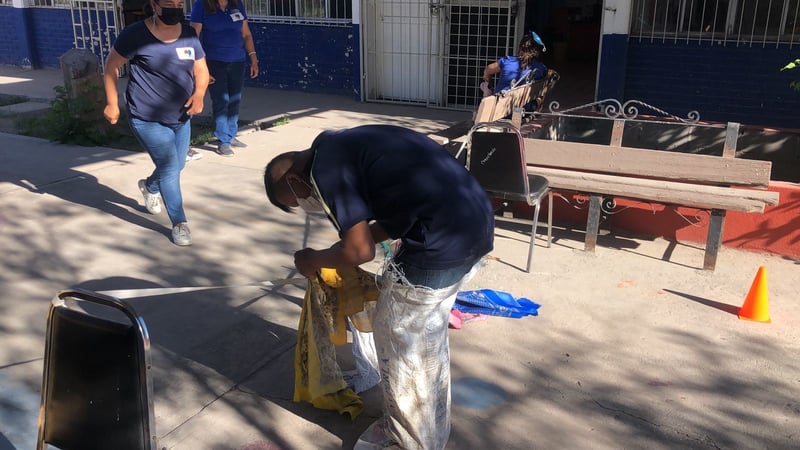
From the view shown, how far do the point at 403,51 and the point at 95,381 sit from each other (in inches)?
355

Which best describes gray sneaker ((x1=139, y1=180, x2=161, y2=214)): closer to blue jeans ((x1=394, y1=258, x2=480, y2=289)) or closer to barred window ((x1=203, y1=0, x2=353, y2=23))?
blue jeans ((x1=394, y1=258, x2=480, y2=289))

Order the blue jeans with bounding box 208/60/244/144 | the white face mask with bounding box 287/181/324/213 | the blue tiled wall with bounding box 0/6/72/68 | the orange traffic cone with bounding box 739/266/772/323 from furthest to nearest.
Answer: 1. the blue tiled wall with bounding box 0/6/72/68
2. the blue jeans with bounding box 208/60/244/144
3. the orange traffic cone with bounding box 739/266/772/323
4. the white face mask with bounding box 287/181/324/213

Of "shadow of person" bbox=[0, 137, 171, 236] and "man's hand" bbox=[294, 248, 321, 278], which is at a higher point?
"man's hand" bbox=[294, 248, 321, 278]

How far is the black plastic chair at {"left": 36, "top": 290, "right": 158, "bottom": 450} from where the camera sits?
87.3 inches

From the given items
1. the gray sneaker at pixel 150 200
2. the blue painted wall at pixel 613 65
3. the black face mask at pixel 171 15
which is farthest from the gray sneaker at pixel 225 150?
the blue painted wall at pixel 613 65

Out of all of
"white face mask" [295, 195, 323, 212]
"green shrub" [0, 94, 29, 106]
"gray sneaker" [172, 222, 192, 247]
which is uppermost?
"white face mask" [295, 195, 323, 212]

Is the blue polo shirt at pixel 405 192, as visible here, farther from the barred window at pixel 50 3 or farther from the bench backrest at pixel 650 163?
the barred window at pixel 50 3

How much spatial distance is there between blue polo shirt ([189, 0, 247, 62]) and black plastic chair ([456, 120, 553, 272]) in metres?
3.66

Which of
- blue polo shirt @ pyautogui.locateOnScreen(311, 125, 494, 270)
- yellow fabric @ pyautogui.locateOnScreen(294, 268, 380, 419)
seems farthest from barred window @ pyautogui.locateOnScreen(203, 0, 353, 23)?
blue polo shirt @ pyautogui.locateOnScreen(311, 125, 494, 270)

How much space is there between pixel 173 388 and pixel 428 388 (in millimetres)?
1463

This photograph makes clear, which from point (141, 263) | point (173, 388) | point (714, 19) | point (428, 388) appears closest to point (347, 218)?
point (428, 388)

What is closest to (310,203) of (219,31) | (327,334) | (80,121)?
(327,334)

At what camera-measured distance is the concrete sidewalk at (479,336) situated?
3318mm

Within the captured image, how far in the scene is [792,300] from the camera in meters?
4.59
